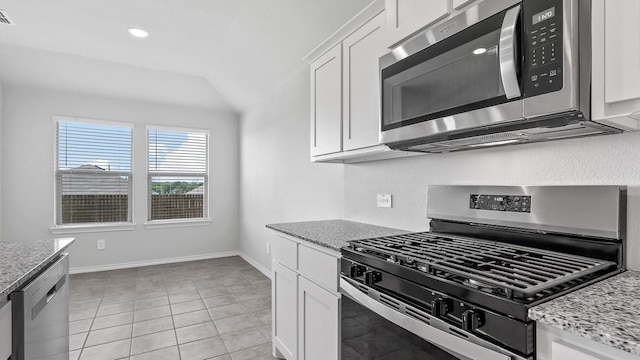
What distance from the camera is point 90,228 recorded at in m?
4.50

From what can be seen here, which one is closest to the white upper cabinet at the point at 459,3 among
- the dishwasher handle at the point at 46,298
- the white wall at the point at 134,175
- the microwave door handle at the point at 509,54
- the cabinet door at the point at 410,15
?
the cabinet door at the point at 410,15

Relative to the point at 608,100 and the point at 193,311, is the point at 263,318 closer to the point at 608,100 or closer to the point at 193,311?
the point at 193,311

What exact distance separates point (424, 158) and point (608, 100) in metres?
1.01

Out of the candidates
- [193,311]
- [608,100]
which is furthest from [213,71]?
[608,100]

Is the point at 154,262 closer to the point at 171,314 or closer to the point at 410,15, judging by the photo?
the point at 171,314

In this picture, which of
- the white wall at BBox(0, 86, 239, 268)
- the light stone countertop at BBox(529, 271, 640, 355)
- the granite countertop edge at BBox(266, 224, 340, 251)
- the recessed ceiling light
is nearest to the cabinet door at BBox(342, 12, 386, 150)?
the granite countertop edge at BBox(266, 224, 340, 251)

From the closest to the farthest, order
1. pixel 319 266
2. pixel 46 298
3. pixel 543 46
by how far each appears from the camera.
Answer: pixel 543 46, pixel 46 298, pixel 319 266

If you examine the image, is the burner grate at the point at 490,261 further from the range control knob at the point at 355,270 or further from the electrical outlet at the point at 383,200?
the electrical outlet at the point at 383,200

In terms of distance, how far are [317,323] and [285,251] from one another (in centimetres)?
53

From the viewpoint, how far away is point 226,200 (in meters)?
5.46

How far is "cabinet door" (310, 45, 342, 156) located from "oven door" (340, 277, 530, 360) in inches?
41.3

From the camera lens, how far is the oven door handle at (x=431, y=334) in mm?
892

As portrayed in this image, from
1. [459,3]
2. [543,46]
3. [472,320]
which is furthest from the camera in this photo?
[459,3]

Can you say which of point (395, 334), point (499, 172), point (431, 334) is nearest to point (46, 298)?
point (395, 334)
